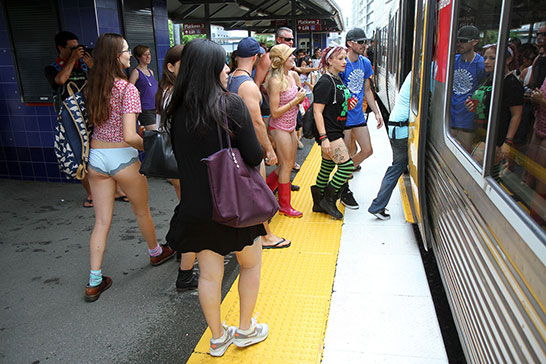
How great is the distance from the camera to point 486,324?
1.80 metres

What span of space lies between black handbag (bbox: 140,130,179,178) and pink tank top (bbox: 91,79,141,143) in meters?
0.35

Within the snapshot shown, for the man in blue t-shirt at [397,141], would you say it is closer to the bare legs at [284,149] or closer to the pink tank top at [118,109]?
the bare legs at [284,149]

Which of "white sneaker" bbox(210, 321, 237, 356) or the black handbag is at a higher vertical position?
the black handbag

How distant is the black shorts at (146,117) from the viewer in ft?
17.0

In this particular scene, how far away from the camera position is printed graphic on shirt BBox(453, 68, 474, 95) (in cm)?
233

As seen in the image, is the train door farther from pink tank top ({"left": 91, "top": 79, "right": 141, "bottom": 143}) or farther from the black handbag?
pink tank top ({"left": 91, "top": 79, "right": 141, "bottom": 143})

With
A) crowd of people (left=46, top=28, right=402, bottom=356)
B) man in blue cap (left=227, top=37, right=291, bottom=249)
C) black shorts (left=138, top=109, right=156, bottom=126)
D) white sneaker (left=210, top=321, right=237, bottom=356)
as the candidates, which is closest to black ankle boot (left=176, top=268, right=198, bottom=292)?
crowd of people (left=46, top=28, right=402, bottom=356)

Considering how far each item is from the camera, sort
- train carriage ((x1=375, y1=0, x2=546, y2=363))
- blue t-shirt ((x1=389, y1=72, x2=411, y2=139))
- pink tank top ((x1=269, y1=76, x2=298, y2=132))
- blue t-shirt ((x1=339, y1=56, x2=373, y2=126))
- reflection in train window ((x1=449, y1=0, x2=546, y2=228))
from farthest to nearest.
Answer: blue t-shirt ((x1=339, y1=56, x2=373, y2=126)) → pink tank top ((x1=269, y1=76, x2=298, y2=132)) → blue t-shirt ((x1=389, y1=72, x2=411, y2=139)) → reflection in train window ((x1=449, y1=0, x2=546, y2=228)) → train carriage ((x1=375, y1=0, x2=546, y2=363))

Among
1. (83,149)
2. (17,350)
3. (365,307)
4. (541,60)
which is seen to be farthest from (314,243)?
(541,60)

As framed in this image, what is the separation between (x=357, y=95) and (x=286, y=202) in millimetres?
1483

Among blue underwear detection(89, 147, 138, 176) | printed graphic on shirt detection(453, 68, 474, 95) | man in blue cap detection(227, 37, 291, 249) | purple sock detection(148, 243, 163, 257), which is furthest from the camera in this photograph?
purple sock detection(148, 243, 163, 257)

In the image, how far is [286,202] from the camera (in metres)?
4.71

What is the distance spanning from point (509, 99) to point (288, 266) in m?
2.29

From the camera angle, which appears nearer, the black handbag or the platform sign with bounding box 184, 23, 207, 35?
the black handbag
